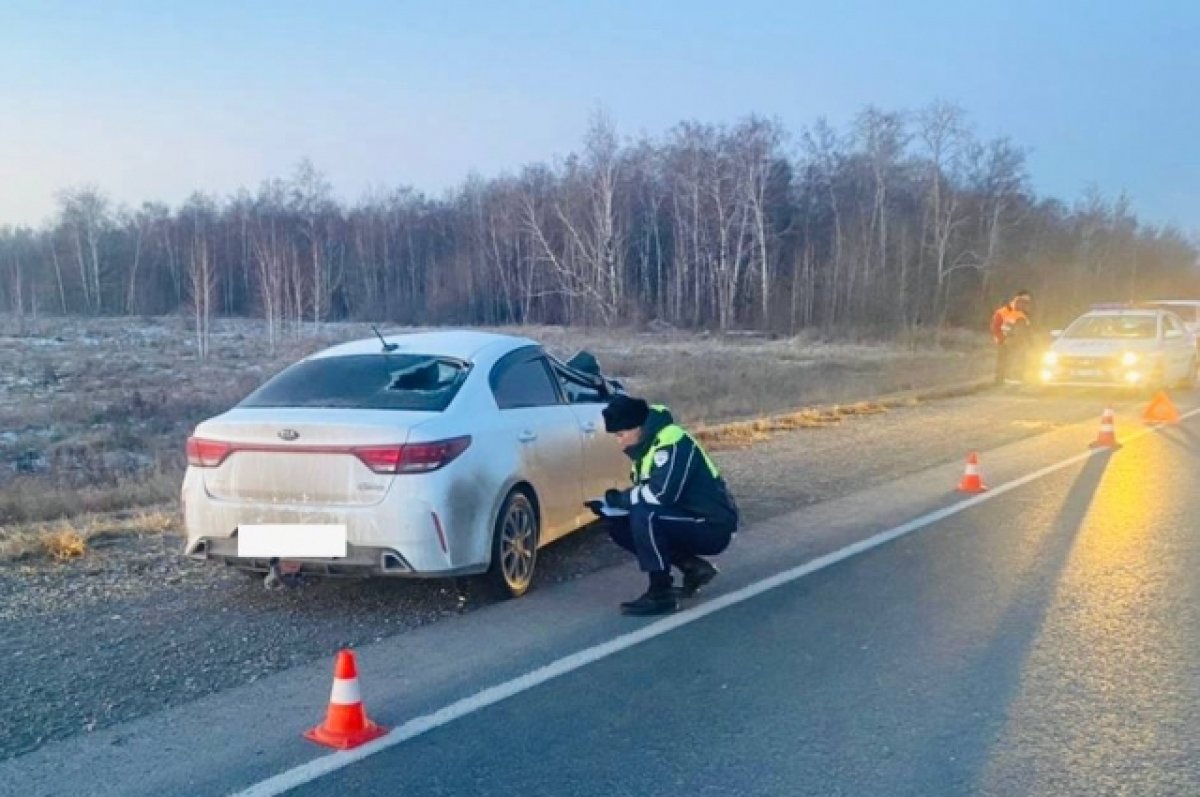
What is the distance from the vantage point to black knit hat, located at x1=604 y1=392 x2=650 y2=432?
580cm

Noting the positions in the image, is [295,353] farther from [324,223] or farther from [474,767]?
[324,223]

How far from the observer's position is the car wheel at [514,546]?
5.83 m

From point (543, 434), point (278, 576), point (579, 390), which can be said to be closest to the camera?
point (278, 576)

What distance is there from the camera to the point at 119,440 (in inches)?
717

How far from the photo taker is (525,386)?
6.54 meters

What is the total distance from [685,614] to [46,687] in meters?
3.19

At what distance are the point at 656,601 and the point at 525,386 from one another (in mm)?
1671

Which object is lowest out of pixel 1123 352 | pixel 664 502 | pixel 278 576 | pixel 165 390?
pixel 165 390

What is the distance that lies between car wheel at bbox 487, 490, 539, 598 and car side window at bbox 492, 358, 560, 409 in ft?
1.98

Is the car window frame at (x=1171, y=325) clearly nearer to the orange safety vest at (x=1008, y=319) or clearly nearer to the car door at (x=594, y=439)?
the orange safety vest at (x=1008, y=319)

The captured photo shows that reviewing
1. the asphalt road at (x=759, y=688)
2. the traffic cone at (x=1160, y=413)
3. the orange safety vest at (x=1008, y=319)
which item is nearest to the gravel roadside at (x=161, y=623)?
the asphalt road at (x=759, y=688)

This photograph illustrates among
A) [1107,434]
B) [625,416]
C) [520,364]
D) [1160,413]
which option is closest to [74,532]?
[520,364]

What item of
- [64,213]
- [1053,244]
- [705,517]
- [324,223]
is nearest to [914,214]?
[1053,244]

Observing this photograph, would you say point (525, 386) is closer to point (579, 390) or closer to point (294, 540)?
point (579, 390)
